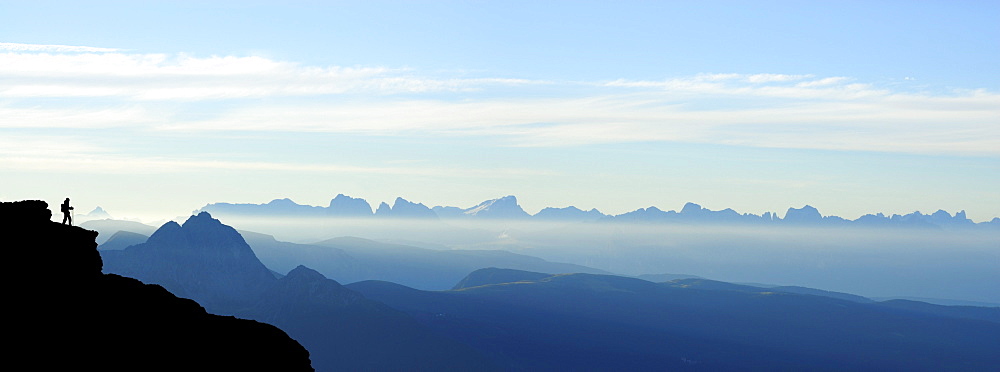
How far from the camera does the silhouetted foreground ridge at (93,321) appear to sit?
50.9 metres

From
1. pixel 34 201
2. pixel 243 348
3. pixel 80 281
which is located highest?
pixel 34 201

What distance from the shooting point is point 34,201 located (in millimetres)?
63500

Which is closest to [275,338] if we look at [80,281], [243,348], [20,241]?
[243,348]

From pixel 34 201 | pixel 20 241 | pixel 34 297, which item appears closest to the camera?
pixel 34 297

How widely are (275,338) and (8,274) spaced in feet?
53.3

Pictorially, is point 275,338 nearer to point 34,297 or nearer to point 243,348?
point 243,348

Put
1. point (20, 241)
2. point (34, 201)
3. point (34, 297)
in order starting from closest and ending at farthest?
point (34, 297)
point (20, 241)
point (34, 201)

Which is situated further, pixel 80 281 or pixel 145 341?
pixel 80 281

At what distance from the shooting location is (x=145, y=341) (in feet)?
182

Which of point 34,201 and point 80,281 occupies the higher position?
point 34,201

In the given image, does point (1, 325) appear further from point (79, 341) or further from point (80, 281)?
point (80, 281)

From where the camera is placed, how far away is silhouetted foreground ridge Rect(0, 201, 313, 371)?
50906 millimetres

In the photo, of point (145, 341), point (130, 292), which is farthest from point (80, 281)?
point (145, 341)

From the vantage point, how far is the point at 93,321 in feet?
179
